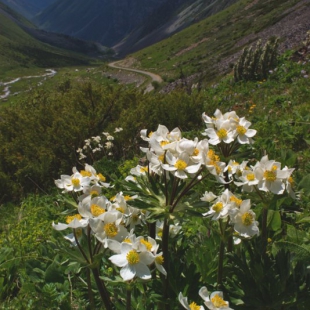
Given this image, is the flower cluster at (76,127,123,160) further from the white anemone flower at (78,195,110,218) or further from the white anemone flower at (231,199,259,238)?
the white anemone flower at (231,199,259,238)

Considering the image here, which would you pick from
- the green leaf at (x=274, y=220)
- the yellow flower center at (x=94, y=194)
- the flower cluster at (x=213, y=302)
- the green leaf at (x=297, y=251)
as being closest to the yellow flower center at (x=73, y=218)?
the yellow flower center at (x=94, y=194)

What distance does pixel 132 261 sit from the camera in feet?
5.69

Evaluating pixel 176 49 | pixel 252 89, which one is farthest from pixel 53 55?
pixel 252 89

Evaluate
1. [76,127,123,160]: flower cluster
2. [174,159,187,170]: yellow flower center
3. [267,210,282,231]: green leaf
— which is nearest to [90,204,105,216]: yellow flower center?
[174,159,187,170]: yellow flower center

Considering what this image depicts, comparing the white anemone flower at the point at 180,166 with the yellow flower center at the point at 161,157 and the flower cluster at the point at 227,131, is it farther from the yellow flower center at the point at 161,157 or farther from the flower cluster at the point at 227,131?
the flower cluster at the point at 227,131

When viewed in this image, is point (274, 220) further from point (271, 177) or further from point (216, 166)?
point (216, 166)

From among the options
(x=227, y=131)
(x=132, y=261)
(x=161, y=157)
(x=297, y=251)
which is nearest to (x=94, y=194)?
(x=161, y=157)

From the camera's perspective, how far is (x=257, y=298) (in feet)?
7.07

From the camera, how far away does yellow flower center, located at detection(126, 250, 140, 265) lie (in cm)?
173

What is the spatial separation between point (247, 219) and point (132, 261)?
688 millimetres

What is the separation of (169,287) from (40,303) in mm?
1405

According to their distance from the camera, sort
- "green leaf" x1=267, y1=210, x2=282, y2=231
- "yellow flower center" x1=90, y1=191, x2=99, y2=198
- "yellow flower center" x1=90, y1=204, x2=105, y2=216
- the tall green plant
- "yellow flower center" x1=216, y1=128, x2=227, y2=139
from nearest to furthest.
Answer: "yellow flower center" x1=90, y1=204, x2=105, y2=216 → "yellow flower center" x1=90, y1=191, x2=99, y2=198 → "yellow flower center" x1=216, y1=128, x2=227, y2=139 → "green leaf" x1=267, y1=210, x2=282, y2=231 → the tall green plant

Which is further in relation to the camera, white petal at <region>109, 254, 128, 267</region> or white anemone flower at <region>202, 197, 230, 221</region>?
white anemone flower at <region>202, 197, 230, 221</region>

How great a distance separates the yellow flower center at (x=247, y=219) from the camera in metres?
2.00
